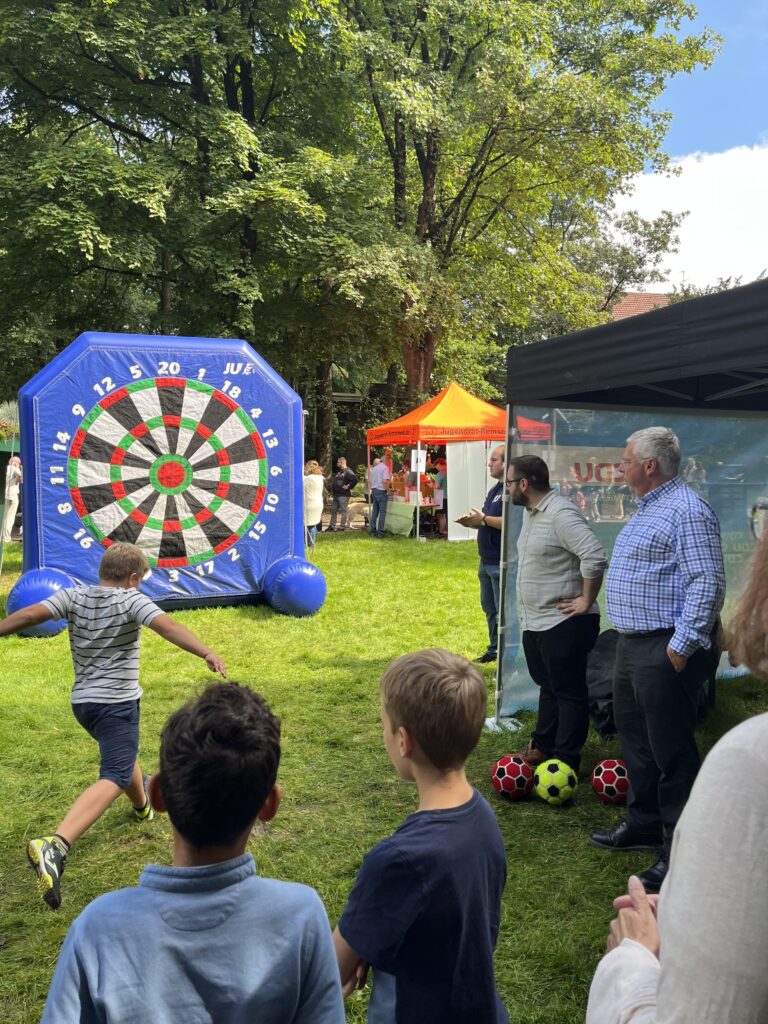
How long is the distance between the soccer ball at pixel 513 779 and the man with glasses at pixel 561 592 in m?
0.22

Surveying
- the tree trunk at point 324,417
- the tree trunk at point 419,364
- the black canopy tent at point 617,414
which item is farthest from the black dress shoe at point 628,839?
the tree trunk at point 324,417

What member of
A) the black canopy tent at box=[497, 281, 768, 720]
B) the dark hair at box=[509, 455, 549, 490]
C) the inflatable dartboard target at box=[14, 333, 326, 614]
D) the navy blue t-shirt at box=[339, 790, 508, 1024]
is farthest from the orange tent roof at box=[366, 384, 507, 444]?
the navy blue t-shirt at box=[339, 790, 508, 1024]

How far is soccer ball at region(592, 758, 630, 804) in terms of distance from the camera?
4367mm

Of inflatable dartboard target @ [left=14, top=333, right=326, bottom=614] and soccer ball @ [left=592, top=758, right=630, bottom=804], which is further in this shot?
inflatable dartboard target @ [left=14, top=333, right=326, bottom=614]

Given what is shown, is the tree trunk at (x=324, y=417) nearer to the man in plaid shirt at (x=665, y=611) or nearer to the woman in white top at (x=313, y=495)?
the woman in white top at (x=313, y=495)

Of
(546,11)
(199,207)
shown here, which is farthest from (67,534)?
(546,11)

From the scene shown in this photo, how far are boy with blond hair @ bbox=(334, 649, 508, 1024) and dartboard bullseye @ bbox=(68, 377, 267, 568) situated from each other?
23.6 feet

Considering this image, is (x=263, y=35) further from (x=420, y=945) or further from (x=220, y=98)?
(x=420, y=945)

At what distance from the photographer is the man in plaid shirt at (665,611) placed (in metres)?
3.34

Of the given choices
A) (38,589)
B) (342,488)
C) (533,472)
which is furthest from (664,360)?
(342,488)

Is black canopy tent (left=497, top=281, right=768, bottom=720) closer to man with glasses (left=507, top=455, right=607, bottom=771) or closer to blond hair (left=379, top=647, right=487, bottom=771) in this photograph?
man with glasses (left=507, top=455, right=607, bottom=771)

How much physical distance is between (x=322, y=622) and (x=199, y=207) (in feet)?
38.7

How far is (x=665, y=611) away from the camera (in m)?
3.46

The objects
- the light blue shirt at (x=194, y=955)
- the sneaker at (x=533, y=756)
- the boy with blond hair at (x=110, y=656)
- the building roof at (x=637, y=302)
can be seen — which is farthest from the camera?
the building roof at (x=637, y=302)
